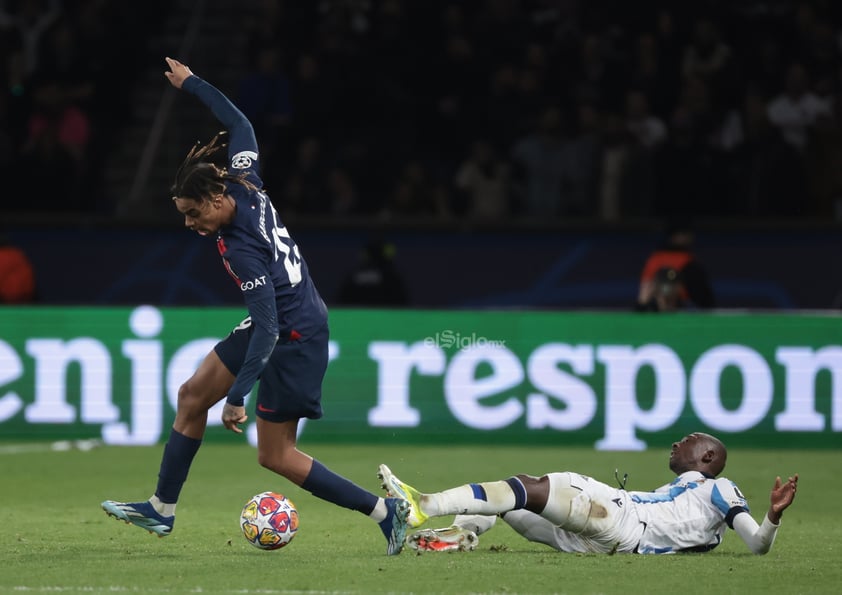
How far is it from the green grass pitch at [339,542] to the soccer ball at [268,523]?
8cm

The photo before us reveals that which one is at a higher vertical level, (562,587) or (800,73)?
(800,73)

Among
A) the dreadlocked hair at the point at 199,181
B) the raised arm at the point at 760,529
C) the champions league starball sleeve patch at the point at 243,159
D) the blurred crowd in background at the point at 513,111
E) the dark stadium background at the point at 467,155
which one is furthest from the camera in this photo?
the dark stadium background at the point at 467,155

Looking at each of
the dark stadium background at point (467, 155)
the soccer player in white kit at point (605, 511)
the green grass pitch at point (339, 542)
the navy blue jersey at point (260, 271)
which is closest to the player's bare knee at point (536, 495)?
the soccer player in white kit at point (605, 511)

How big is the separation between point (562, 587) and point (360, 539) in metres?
2.11

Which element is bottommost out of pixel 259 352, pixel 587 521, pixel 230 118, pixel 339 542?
pixel 339 542

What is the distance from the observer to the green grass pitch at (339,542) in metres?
6.68

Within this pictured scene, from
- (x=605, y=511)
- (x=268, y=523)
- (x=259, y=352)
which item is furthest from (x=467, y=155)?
(x=259, y=352)

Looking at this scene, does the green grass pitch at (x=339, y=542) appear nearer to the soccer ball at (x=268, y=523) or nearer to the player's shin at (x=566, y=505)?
the soccer ball at (x=268, y=523)

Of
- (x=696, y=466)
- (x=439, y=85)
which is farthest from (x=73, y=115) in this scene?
(x=696, y=466)

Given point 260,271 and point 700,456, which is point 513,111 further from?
point 260,271

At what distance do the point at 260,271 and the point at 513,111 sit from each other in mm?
10068

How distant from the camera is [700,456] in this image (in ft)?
25.5

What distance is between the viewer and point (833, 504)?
33.8 ft

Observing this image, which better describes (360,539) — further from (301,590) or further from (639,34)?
(639,34)
